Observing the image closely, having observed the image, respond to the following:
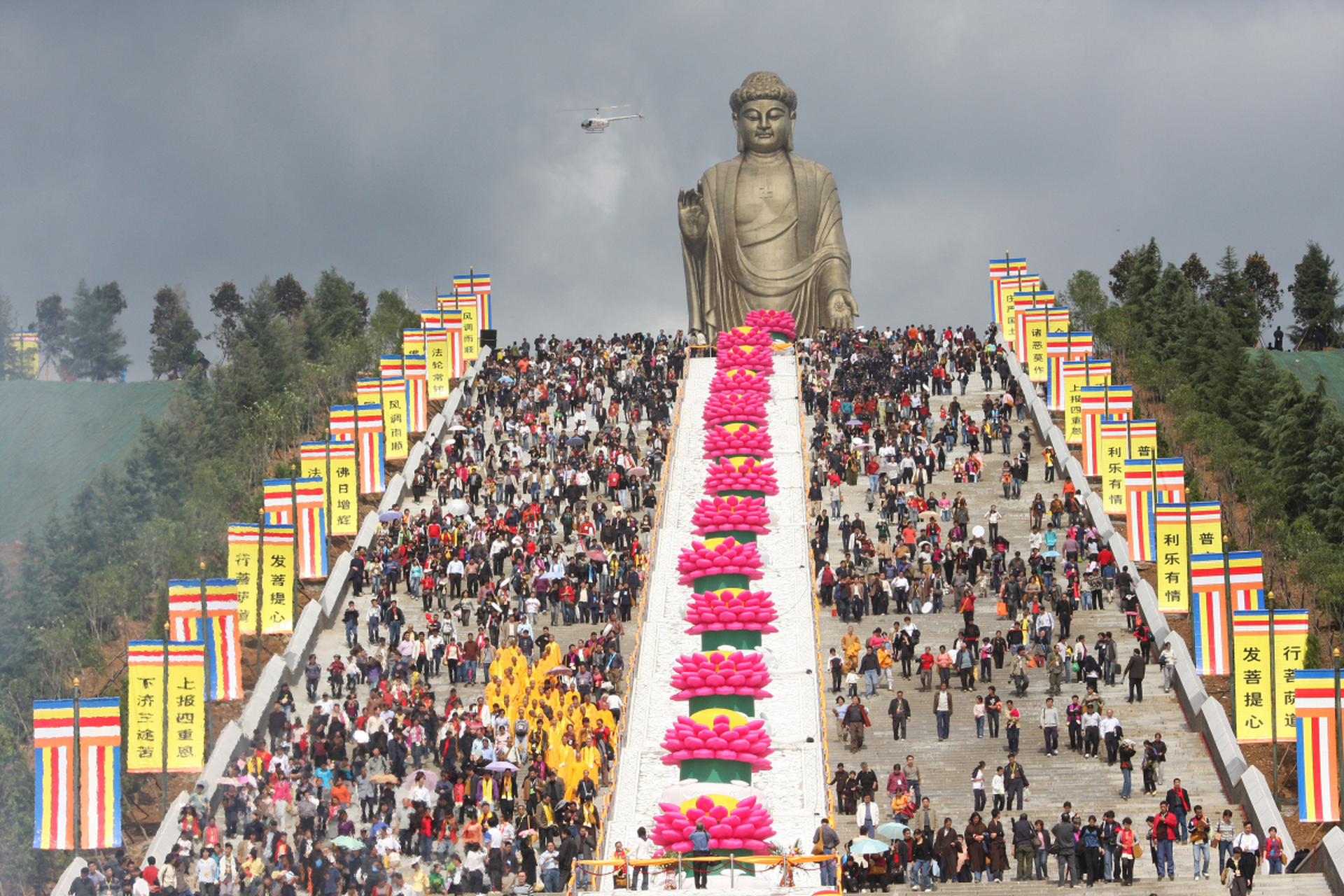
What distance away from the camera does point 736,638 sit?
37.7 meters

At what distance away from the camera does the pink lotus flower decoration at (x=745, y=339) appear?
5959 cm

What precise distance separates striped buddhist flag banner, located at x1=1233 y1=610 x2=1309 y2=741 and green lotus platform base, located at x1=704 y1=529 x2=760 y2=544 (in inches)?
339

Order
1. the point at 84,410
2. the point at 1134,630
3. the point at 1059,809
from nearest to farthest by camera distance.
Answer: the point at 1059,809 → the point at 1134,630 → the point at 84,410

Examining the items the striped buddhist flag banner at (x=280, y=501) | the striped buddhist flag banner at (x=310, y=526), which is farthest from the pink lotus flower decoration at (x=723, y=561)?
the striped buddhist flag banner at (x=280, y=501)

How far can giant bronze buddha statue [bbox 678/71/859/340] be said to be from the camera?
67.8m

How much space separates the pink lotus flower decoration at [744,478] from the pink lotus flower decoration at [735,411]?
368 centimetres

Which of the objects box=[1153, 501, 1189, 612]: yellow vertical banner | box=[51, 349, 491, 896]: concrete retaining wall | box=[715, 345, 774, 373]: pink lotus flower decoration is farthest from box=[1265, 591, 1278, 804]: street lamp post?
box=[715, 345, 774, 373]: pink lotus flower decoration

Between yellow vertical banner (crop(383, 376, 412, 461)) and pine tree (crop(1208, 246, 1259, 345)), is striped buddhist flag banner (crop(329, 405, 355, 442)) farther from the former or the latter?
pine tree (crop(1208, 246, 1259, 345))

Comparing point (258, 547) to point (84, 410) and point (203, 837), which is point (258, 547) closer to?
point (203, 837)

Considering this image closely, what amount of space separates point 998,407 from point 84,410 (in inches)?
1908

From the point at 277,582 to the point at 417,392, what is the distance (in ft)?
44.5

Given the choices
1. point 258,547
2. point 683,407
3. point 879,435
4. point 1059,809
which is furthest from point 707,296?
point 1059,809

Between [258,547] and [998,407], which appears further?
[998,407]

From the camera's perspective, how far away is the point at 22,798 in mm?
48281
